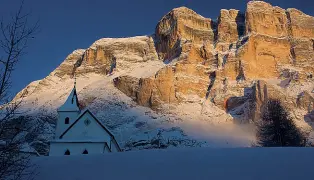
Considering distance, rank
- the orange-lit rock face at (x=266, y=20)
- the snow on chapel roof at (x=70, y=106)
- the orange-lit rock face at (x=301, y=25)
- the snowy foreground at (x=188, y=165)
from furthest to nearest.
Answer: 1. the orange-lit rock face at (x=301, y=25)
2. the orange-lit rock face at (x=266, y=20)
3. the snow on chapel roof at (x=70, y=106)
4. the snowy foreground at (x=188, y=165)

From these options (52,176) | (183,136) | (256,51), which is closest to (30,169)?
(52,176)

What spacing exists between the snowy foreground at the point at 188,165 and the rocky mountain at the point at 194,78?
2025 inches

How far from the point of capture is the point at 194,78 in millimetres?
102250

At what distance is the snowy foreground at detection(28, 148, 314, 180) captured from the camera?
1027 centimetres

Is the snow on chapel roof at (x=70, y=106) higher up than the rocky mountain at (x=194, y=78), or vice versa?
the rocky mountain at (x=194, y=78)

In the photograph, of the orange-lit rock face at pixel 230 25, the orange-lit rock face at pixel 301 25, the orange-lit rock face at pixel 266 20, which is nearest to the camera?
the orange-lit rock face at pixel 266 20

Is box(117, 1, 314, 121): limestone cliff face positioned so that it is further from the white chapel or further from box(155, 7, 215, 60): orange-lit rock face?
the white chapel

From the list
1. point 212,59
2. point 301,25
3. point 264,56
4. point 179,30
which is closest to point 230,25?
point 179,30

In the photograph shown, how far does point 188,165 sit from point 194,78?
91.8m

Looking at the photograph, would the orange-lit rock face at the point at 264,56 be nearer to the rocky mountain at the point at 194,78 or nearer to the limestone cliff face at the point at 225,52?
the limestone cliff face at the point at 225,52

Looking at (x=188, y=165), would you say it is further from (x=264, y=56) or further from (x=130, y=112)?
(x=264, y=56)

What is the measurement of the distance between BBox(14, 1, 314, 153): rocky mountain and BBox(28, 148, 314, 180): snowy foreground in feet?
169

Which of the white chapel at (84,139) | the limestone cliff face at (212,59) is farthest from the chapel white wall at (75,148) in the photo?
the limestone cliff face at (212,59)

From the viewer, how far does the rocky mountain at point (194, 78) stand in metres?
81.9
